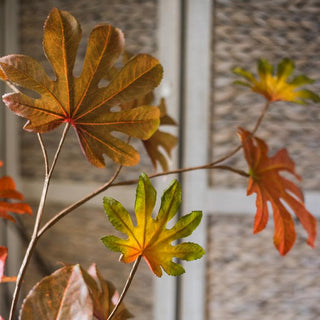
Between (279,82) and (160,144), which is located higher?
(279,82)

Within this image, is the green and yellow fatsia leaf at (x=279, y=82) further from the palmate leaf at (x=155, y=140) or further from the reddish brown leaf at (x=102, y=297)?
the reddish brown leaf at (x=102, y=297)

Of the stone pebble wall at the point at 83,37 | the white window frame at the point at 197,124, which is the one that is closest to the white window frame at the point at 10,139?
the stone pebble wall at the point at 83,37

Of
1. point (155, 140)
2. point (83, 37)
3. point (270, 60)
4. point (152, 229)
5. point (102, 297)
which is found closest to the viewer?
point (152, 229)

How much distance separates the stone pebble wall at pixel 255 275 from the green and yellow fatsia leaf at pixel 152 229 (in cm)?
69

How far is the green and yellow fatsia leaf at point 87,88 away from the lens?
1.30 feet

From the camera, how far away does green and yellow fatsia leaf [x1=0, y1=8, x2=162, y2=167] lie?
0.40 metres

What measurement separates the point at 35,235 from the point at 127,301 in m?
0.80

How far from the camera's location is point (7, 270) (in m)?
1.27

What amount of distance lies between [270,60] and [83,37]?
532mm

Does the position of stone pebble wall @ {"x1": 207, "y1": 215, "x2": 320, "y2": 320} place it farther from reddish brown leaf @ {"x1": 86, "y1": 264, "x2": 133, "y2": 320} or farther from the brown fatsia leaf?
the brown fatsia leaf

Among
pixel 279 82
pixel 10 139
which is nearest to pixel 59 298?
pixel 279 82

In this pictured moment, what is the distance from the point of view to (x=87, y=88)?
42 centimetres

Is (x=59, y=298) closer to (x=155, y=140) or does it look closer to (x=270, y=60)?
(x=155, y=140)

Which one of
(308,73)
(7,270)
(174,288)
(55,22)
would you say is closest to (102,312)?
(55,22)
